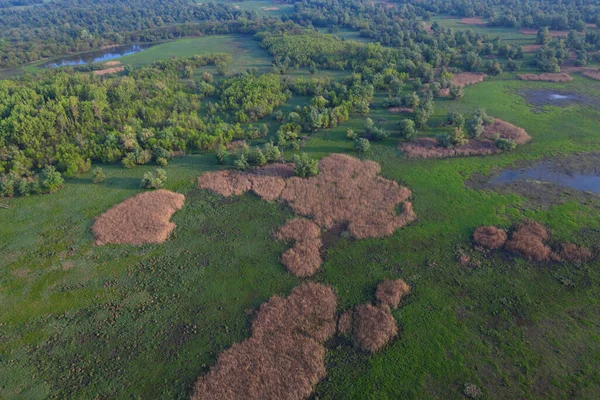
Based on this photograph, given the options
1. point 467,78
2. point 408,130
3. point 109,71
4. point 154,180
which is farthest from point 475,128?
point 109,71

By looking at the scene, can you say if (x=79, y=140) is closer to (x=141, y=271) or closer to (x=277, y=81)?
(x=141, y=271)

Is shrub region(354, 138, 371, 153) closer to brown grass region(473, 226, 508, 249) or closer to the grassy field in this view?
the grassy field

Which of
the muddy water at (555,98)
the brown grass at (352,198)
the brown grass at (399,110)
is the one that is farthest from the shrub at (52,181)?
the muddy water at (555,98)

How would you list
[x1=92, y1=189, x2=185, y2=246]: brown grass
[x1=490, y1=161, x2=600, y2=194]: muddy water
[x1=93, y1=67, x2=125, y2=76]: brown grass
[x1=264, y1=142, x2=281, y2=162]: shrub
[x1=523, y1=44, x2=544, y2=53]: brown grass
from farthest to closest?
[x1=523, y1=44, x2=544, y2=53]: brown grass, [x1=93, y1=67, x2=125, y2=76]: brown grass, [x1=264, y1=142, x2=281, y2=162]: shrub, [x1=490, y1=161, x2=600, y2=194]: muddy water, [x1=92, y1=189, x2=185, y2=246]: brown grass

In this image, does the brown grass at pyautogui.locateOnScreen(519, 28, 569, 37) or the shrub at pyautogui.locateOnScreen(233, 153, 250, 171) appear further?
the brown grass at pyautogui.locateOnScreen(519, 28, 569, 37)

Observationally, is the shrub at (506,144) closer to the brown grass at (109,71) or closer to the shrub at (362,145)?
the shrub at (362,145)

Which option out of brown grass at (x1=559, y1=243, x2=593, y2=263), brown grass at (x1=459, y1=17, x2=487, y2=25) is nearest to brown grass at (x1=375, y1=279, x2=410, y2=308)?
brown grass at (x1=559, y1=243, x2=593, y2=263)

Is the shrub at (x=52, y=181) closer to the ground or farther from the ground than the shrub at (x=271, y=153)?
closer to the ground

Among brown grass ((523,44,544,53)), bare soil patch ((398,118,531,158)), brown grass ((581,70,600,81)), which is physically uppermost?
brown grass ((523,44,544,53))

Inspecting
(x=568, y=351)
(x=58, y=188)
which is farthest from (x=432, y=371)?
(x=58, y=188)
